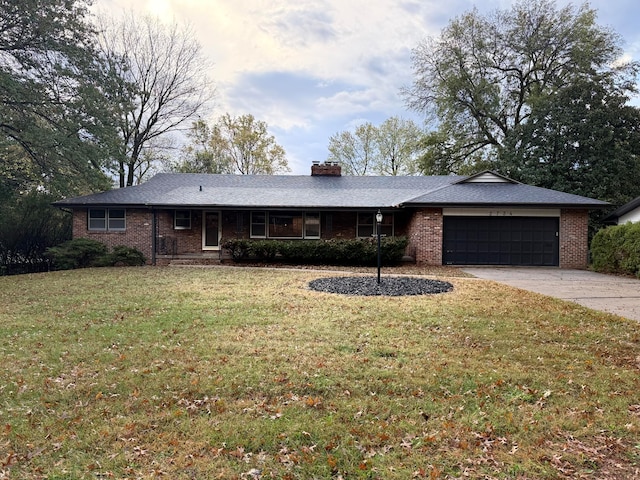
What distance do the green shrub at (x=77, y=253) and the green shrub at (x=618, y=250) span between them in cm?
1824

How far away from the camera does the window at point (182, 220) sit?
16.8 meters

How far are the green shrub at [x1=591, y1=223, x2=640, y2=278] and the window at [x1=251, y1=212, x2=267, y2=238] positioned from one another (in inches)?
509

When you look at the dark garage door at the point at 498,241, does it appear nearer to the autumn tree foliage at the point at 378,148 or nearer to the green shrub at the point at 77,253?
the green shrub at the point at 77,253

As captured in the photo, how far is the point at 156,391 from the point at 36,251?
50.2 feet

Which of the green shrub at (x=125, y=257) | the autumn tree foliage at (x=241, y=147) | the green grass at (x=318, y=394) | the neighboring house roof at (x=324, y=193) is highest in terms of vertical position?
the autumn tree foliage at (x=241, y=147)

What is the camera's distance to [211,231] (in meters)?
17.2

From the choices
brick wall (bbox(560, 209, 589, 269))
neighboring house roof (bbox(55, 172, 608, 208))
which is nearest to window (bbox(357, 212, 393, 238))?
neighboring house roof (bbox(55, 172, 608, 208))

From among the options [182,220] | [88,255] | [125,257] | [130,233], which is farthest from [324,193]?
[88,255]

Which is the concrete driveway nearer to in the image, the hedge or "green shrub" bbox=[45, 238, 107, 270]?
the hedge

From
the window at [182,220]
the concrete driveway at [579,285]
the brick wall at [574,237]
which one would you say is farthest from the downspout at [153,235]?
the brick wall at [574,237]

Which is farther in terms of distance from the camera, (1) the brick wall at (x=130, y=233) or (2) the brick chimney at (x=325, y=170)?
(2) the brick chimney at (x=325, y=170)

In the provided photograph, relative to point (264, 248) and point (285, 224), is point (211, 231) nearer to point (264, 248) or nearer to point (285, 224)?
point (285, 224)

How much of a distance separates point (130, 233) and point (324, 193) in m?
8.48

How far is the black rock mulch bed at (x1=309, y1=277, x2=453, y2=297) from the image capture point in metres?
8.79
